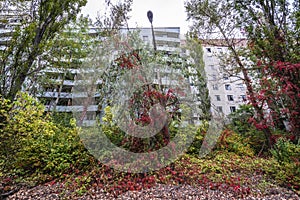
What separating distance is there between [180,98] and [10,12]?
6244 mm

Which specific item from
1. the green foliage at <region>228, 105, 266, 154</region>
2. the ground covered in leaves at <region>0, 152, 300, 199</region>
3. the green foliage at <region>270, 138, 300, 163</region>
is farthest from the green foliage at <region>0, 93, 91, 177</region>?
the green foliage at <region>228, 105, 266, 154</region>

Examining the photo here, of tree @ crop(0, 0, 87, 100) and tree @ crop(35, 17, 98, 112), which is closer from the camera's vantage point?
tree @ crop(0, 0, 87, 100)

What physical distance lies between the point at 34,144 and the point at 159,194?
2.78 m

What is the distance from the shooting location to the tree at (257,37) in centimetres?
489

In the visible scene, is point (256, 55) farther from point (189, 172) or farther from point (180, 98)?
point (189, 172)

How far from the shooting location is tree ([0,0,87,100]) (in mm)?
3635

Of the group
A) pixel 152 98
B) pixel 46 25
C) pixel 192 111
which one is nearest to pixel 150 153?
pixel 152 98

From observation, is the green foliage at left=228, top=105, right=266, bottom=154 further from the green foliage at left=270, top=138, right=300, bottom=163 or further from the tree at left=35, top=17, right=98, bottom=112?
the tree at left=35, top=17, right=98, bottom=112

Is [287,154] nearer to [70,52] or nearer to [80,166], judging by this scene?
[80,166]

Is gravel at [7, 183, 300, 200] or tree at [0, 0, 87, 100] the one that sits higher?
tree at [0, 0, 87, 100]

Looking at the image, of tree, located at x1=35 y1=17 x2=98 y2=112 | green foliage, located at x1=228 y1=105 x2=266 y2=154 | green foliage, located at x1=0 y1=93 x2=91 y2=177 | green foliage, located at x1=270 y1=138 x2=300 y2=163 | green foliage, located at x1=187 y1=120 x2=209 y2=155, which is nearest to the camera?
green foliage, located at x1=0 y1=93 x2=91 y2=177

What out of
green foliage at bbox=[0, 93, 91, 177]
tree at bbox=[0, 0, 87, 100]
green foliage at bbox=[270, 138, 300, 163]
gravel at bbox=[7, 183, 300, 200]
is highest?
tree at bbox=[0, 0, 87, 100]

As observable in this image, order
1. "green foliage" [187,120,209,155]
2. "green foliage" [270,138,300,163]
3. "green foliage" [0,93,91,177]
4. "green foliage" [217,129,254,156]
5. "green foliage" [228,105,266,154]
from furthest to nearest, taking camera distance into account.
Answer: "green foliage" [228,105,266,154] → "green foliage" [217,129,254,156] → "green foliage" [187,120,209,155] → "green foliage" [270,138,300,163] → "green foliage" [0,93,91,177]

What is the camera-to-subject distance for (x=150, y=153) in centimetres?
374
